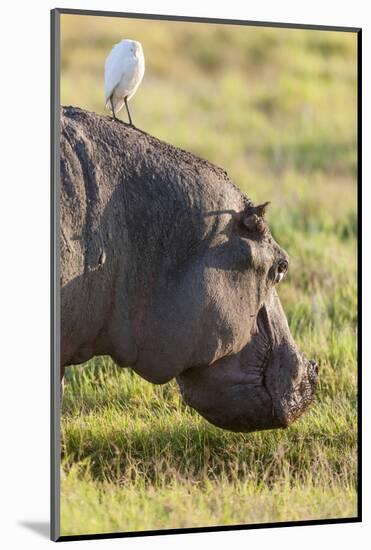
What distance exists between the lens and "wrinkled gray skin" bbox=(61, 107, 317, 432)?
8.34 metres

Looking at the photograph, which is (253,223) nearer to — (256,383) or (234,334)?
(234,334)

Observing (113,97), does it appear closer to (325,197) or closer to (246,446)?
(246,446)

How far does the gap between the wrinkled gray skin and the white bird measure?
31 centimetres

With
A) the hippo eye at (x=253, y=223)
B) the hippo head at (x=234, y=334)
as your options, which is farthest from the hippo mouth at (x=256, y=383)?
the hippo eye at (x=253, y=223)

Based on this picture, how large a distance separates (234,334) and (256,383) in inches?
13.1

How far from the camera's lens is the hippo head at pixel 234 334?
8.48m

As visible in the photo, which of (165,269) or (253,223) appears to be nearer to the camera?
(165,269)

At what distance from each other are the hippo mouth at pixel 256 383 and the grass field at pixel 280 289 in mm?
448

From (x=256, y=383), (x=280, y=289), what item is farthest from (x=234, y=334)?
(x=280, y=289)

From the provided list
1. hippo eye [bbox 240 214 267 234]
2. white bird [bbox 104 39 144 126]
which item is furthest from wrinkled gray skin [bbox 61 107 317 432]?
white bird [bbox 104 39 144 126]

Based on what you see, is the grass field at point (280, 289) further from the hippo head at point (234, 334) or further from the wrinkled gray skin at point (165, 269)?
the wrinkled gray skin at point (165, 269)

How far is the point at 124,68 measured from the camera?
884 centimetres

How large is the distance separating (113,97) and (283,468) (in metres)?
2.28

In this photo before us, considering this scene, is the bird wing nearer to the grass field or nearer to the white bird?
the white bird
